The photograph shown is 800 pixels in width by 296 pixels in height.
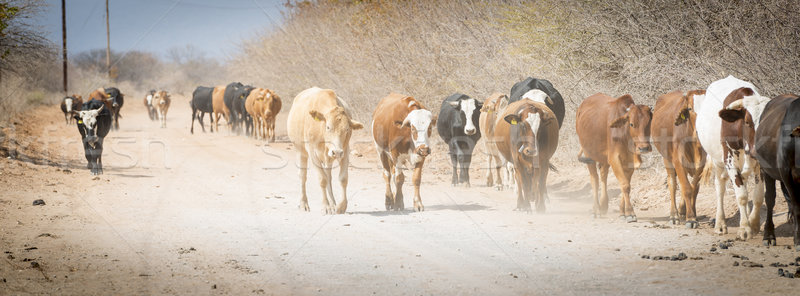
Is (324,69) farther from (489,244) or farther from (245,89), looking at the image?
(489,244)

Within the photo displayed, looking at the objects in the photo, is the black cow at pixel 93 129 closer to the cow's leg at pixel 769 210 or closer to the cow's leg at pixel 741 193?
the cow's leg at pixel 741 193

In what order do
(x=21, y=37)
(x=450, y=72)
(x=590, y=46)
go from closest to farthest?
(x=590, y=46) < (x=21, y=37) < (x=450, y=72)

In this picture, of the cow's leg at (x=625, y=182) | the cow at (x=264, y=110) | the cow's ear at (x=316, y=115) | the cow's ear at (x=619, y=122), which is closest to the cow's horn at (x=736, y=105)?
the cow's ear at (x=619, y=122)

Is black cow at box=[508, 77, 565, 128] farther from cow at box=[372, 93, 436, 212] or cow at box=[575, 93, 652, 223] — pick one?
cow at box=[372, 93, 436, 212]

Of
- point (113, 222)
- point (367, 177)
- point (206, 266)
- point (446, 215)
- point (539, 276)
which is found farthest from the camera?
point (367, 177)

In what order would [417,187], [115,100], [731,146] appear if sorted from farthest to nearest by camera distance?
[115,100], [417,187], [731,146]

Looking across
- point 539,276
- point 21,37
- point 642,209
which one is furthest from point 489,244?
point 21,37

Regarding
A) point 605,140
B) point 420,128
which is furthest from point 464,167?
point 605,140

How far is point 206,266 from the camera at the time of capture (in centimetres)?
634

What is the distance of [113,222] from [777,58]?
8.58 meters

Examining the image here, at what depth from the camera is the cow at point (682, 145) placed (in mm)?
8219

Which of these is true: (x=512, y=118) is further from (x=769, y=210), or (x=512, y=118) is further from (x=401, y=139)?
(x=769, y=210)

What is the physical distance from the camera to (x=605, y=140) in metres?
9.23

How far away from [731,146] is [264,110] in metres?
Answer: 16.4
